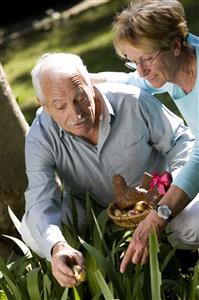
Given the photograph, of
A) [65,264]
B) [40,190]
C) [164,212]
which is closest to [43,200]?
[40,190]

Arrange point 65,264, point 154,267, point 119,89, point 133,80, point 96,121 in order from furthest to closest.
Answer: point 133,80
point 119,89
point 96,121
point 65,264
point 154,267

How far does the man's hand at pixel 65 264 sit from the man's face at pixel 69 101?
0.55 metres

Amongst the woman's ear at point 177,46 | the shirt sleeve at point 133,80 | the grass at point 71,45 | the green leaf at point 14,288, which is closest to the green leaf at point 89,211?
the green leaf at point 14,288

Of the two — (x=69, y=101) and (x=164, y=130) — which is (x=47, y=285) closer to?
(x=69, y=101)

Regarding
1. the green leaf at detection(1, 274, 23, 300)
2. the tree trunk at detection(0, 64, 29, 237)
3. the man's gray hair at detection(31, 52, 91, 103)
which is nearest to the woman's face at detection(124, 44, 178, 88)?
the man's gray hair at detection(31, 52, 91, 103)

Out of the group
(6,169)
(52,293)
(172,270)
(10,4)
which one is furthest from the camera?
(10,4)

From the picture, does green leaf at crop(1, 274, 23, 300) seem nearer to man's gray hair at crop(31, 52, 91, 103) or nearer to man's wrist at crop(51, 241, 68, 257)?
man's wrist at crop(51, 241, 68, 257)

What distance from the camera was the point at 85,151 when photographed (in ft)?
12.6

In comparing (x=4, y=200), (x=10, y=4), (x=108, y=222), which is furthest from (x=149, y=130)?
(x=10, y=4)

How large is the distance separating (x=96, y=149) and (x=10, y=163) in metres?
0.78

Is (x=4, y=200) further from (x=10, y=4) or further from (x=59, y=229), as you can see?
(x=10, y=4)

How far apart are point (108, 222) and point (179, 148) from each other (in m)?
0.47

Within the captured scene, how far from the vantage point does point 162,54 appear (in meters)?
3.42

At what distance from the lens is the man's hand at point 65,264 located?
330 centimetres
